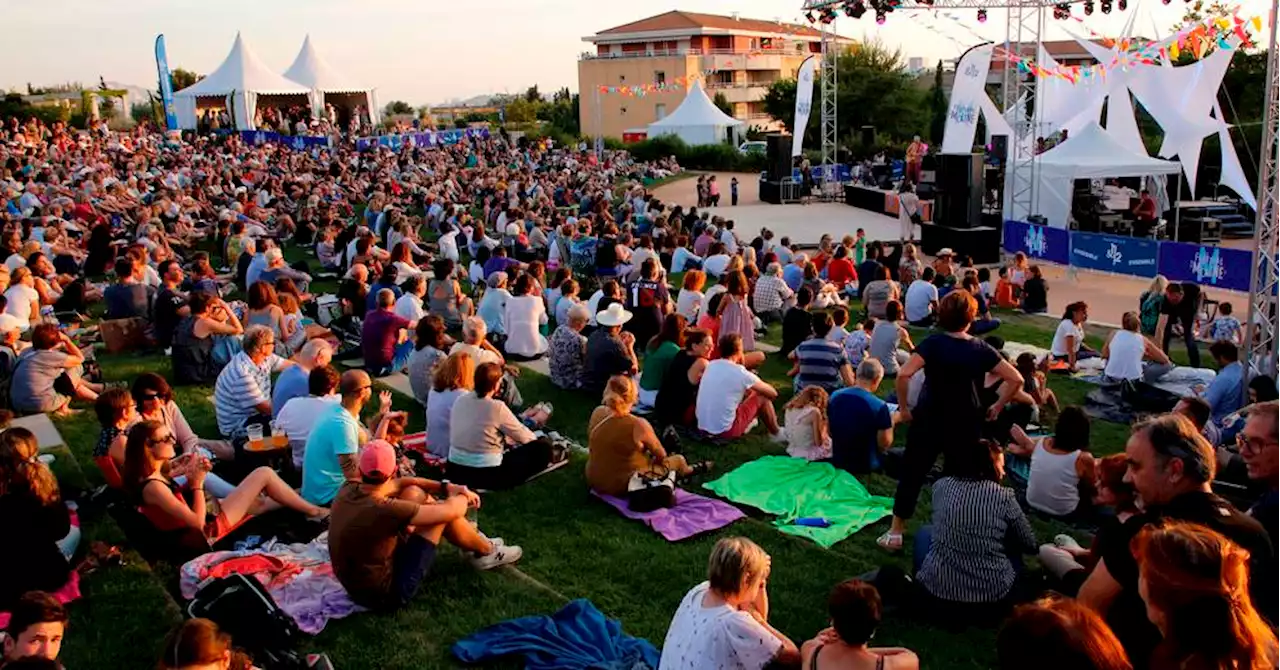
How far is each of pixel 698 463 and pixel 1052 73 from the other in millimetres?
17037

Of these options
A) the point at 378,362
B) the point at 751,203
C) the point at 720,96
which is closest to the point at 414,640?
the point at 378,362

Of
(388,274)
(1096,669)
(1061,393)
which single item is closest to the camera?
(1096,669)

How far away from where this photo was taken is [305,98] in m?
51.0

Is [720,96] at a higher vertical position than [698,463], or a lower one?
higher

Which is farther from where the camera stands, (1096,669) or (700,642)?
(700,642)

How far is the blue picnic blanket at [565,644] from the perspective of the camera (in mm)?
4605

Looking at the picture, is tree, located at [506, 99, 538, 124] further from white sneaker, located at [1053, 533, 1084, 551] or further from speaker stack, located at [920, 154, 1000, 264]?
A: white sneaker, located at [1053, 533, 1084, 551]

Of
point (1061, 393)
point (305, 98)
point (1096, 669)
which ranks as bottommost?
point (1061, 393)

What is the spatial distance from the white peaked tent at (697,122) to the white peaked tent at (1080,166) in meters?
24.2

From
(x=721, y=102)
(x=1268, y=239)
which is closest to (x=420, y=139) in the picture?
(x=721, y=102)

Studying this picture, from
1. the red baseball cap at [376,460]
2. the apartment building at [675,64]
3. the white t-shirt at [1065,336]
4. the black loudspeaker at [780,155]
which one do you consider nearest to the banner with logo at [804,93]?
the black loudspeaker at [780,155]

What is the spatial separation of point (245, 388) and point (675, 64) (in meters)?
67.0

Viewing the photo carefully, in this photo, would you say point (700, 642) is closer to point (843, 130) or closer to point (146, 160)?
point (146, 160)

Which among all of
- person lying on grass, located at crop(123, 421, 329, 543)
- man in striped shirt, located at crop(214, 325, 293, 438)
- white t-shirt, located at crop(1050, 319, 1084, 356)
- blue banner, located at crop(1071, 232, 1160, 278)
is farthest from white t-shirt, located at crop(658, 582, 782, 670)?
blue banner, located at crop(1071, 232, 1160, 278)
